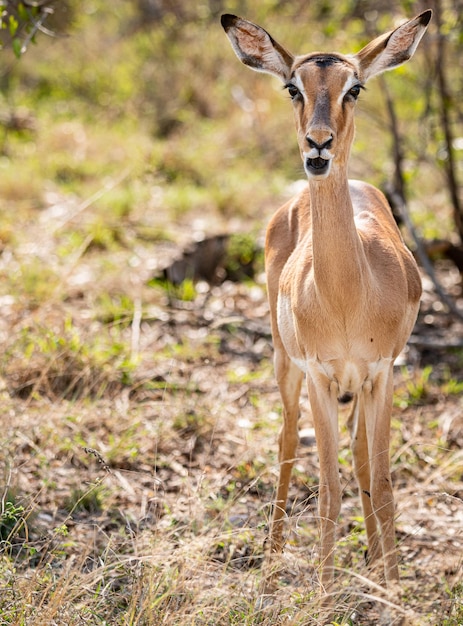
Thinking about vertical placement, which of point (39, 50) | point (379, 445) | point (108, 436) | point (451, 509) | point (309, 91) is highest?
point (39, 50)

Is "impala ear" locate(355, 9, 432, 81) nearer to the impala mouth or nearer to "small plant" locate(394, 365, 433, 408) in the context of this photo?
the impala mouth

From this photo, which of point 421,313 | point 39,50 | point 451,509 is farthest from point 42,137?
point 451,509

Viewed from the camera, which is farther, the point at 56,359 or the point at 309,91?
the point at 56,359

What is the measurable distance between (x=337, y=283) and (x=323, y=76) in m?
0.78

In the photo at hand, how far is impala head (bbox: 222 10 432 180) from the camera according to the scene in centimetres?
304

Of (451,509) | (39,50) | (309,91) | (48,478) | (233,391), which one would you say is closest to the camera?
(309,91)

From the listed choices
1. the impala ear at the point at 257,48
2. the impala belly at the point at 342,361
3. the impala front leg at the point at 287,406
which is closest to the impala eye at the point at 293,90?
the impala ear at the point at 257,48

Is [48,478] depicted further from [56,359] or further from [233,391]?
[233,391]

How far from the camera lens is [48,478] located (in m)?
4.34

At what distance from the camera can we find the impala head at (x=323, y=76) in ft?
9.98

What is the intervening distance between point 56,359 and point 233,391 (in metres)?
1.20

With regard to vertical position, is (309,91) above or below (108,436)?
above

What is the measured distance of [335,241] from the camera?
132 inches

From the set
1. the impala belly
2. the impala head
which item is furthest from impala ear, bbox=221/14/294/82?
the impala belly
